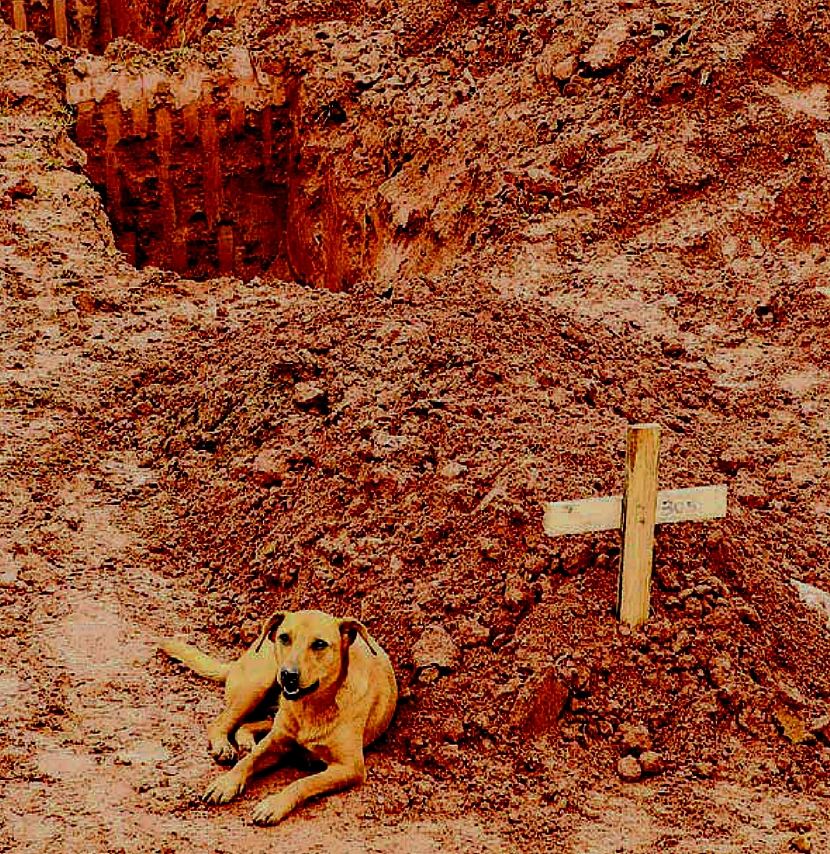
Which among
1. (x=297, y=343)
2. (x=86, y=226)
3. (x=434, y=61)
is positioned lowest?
(x=297, y=343)

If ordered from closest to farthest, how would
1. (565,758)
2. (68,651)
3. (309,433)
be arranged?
(565,758), (68,651), (309,433)

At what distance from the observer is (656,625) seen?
4930 millimetres

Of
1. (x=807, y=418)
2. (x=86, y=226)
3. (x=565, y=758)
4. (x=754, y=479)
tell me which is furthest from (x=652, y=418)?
(x=86, y=226)

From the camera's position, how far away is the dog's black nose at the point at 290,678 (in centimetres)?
433

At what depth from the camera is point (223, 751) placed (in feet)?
15.4

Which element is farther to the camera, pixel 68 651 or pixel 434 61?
pixel 434 61

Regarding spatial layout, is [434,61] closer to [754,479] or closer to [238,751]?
[754,479]

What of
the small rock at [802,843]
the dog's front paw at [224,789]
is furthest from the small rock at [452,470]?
the small rock at [802,843]

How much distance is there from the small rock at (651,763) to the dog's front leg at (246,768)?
1231mm

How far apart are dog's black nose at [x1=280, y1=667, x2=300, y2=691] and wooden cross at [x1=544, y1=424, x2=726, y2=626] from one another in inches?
42.3

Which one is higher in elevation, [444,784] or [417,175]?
[417,175]

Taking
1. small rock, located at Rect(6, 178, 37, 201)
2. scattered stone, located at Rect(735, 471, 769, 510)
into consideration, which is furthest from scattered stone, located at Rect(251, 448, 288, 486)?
small rock, located at Rect(6, 178, 37, 201)

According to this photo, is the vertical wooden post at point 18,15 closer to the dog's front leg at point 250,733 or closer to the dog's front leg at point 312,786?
the dog's front leg at point 250,733

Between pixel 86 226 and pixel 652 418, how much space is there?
14.7ft
